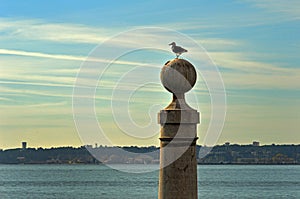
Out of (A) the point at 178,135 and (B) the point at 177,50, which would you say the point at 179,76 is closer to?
(B) the point at 177,50

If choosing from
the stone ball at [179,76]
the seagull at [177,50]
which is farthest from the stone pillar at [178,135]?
the seagull at [177,50]

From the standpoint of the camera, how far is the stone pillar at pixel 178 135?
9383mm

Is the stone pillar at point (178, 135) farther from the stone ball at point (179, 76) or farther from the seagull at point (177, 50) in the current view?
the seagull at point (177, 50)

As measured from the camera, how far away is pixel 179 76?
30.9 ft

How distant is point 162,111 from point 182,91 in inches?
13.8

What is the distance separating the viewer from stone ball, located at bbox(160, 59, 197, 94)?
9.41m

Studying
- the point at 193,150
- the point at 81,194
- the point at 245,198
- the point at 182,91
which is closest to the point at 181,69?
the point at 182,91

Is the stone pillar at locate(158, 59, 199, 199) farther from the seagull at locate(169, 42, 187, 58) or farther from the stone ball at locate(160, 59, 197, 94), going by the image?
the seagull at locate(169, 42, 187, 58)

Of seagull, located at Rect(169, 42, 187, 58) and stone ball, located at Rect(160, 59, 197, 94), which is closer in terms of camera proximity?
stone ball, located at Rect(160, 59, 197, 94)

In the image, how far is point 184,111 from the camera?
9469 millimetres

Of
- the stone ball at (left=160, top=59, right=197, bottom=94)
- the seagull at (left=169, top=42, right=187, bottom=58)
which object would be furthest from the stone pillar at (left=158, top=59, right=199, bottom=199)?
the seagull at (left=169, top=42, right=187, bottom=58)

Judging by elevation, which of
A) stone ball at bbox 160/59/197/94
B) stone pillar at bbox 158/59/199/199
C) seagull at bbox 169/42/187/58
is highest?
seagull at bbox 169/42/187/58

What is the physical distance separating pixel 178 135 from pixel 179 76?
72 cm

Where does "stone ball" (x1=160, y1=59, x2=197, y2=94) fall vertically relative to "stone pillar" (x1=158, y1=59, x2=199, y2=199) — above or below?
above
